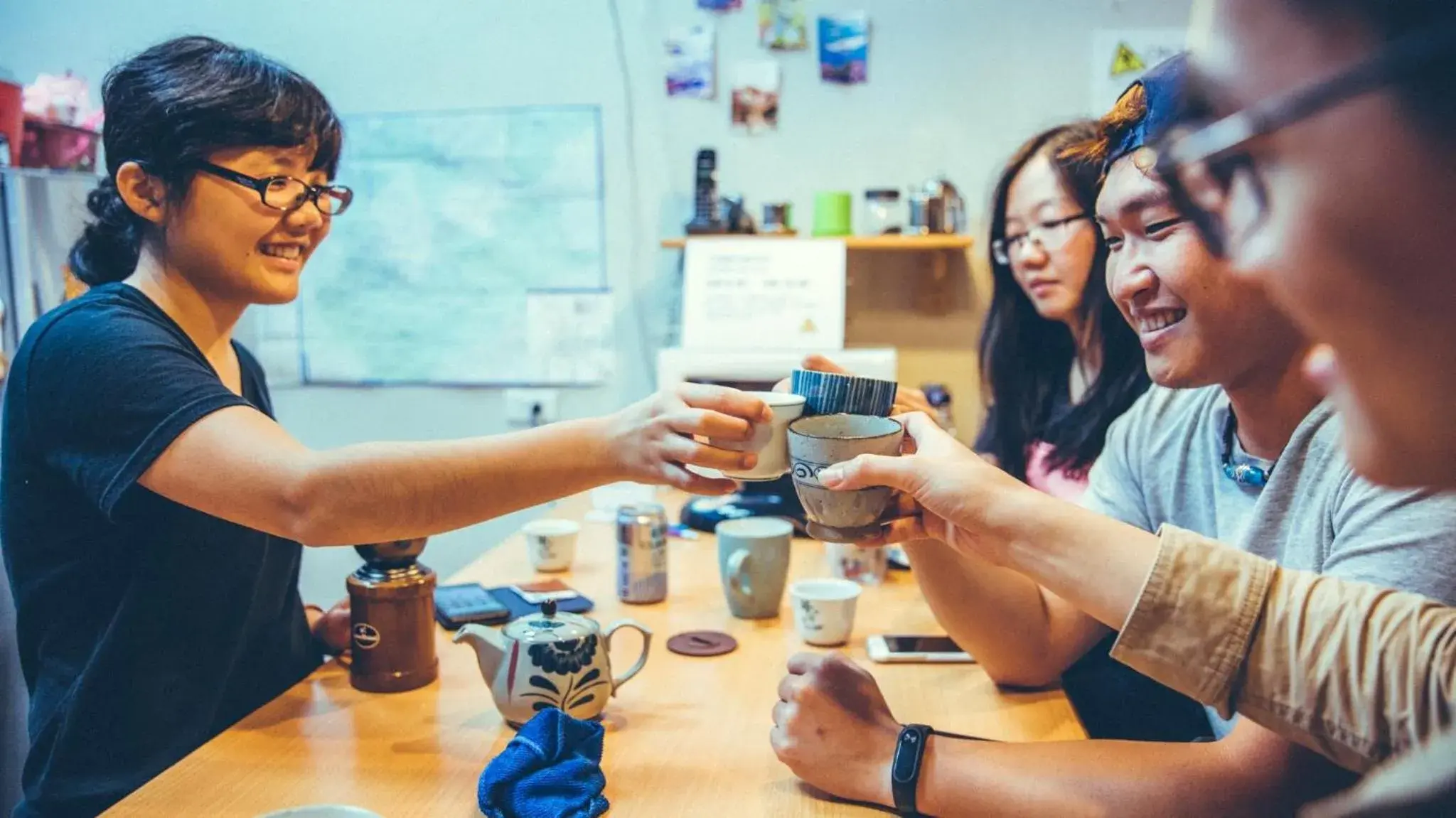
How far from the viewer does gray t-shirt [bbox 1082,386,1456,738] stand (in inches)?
31.8

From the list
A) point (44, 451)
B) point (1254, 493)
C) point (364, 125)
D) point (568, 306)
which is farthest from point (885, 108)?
point (44, 451)

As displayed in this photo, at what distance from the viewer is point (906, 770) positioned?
94 centimetres

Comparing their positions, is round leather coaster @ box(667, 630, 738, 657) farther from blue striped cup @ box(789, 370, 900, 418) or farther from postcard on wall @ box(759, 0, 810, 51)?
postcard on wall @ box(759, 0, 810, 51)

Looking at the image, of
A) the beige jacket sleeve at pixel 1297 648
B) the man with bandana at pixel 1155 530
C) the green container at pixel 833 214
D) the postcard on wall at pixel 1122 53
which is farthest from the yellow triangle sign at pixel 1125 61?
the beige jacket sleeve at pixel 1297 648

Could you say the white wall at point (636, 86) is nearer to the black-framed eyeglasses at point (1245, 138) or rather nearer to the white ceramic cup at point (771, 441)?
the white ceramic cup at point (771, 441)

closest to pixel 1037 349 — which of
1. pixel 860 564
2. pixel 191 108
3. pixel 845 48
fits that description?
pixel 860 564

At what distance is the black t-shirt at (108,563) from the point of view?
108 cm

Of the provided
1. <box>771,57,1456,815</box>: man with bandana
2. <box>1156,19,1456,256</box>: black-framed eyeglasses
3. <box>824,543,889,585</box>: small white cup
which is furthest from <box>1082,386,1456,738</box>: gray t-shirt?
<box>824,543,889,585</box>: small white cup

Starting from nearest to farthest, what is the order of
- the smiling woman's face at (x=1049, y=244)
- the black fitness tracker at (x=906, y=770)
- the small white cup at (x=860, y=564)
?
the black fitness tracker at (x=906, y=770) < the small white cup at (x=860, y=564) < the smiling woman's face at (x=1049, y=244)

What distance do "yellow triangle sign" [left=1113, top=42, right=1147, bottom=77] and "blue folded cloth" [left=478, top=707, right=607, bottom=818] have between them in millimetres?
2532

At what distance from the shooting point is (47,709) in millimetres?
1185

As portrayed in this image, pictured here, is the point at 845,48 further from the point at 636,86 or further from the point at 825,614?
the point at 825,614

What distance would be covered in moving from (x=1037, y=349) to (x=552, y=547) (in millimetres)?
1102

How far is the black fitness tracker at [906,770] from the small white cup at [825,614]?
39 cm
